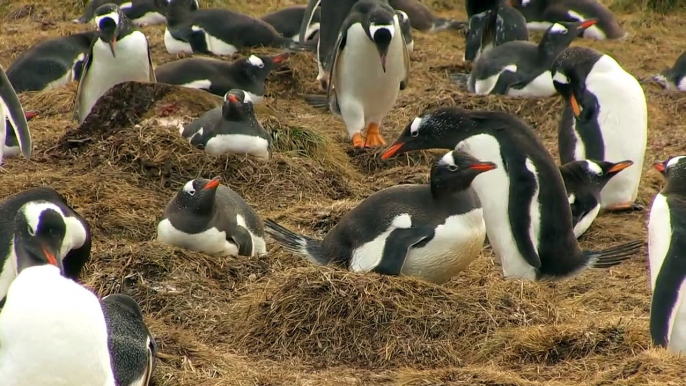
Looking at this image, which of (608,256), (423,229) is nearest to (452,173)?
(423,229)

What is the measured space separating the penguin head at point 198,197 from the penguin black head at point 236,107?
1291 millimetres

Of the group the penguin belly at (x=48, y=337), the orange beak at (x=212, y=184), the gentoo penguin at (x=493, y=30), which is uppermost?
the penguin belly at (x=48, y=337)

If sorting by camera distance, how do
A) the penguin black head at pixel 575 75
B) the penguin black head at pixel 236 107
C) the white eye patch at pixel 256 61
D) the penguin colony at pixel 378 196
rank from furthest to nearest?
the white eye patch at pixel 256 61 → the penguin black head at pixel 575 75 → the penguin black head at pixel 236 107 → the penguin colony at pixel 378 196

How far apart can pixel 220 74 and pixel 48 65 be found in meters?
→ 1.65

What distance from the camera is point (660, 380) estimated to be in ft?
12.6

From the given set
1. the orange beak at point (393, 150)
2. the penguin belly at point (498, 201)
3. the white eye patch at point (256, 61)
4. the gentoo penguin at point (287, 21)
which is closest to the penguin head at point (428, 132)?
the orange beak at point (393, 150)

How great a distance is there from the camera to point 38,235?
4012 mm

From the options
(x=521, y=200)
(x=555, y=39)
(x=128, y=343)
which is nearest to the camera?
(x=128, y=343)

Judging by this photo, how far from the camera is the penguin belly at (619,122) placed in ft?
Result: 23.6

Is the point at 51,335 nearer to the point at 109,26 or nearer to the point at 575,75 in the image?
the point at 575,75

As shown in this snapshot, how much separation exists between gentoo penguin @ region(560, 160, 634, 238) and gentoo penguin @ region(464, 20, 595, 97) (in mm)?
2699

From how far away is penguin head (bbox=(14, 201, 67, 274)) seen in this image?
154 inches

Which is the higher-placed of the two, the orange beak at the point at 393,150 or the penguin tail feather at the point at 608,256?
the orange beak at the point at 393,150

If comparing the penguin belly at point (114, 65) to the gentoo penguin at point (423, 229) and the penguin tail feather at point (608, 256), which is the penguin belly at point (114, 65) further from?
the penguin tail feather at point (608, 256)
